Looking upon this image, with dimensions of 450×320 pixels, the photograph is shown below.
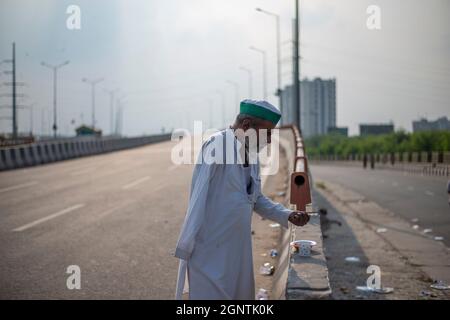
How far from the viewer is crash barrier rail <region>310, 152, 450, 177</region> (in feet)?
43.2

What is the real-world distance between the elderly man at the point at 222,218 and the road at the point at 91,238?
9.38 ft

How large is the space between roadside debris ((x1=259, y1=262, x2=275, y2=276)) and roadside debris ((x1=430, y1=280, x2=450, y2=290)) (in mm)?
2298

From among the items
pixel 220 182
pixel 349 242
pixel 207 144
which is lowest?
pixel 349 242

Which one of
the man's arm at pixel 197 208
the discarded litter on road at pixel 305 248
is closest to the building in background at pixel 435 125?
the discarded litter on road at pixel 305 248

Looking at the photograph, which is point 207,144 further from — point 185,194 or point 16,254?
point 185,194

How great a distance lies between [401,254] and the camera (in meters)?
11.0

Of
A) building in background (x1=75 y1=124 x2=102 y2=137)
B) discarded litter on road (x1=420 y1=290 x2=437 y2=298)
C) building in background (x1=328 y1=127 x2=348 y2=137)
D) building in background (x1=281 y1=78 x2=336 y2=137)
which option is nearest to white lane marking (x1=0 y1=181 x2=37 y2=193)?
discarded litter on road (x1=420 y1=290 x2=437 y2=298)

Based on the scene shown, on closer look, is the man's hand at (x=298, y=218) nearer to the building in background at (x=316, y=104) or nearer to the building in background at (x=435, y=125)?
the building in background at (x=435, y=125)

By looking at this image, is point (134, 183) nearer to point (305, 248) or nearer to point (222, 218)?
point (305, 248)

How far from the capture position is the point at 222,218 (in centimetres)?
385

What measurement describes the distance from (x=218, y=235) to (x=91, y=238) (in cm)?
645

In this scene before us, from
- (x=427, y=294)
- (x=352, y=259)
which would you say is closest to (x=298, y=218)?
(x=427, y=294)

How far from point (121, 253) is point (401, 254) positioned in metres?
5.35
